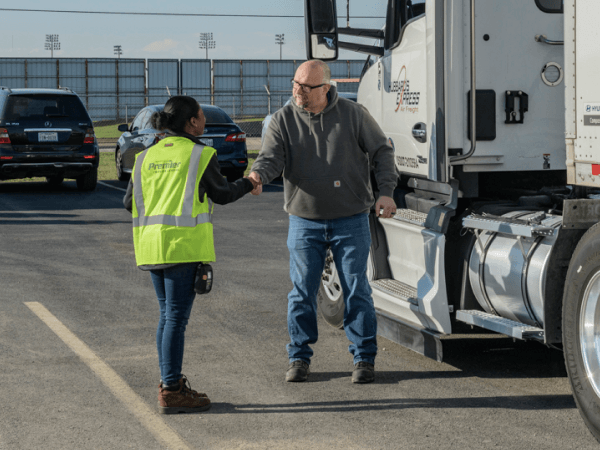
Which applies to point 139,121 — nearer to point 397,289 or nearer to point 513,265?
point 397,289

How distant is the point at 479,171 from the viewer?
6.11 metres

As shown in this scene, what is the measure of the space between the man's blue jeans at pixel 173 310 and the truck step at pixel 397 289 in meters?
1.70

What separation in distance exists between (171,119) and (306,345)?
1.67 m

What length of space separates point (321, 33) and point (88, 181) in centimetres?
1292

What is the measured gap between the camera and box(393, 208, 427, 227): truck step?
20.4 feet

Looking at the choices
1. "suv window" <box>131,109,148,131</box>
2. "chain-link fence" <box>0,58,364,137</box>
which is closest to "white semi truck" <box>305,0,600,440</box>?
"suv window" <box>131,109,148,131</box>

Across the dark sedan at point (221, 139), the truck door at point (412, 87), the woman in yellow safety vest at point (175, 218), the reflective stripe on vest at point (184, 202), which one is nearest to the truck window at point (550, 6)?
the truck door at point (412, 87)

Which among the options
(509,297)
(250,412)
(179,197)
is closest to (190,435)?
(250,412)

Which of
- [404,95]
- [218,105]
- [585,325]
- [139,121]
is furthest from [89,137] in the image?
[218,105]

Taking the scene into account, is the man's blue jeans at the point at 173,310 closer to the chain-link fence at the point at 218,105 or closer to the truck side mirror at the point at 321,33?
the truck side mirror at the point at 321,33

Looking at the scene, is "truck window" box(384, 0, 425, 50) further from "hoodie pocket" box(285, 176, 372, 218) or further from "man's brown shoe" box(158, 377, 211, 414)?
"man's brown shoe" box(158, 377, 211, 414)

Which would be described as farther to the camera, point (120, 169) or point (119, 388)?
point (120, 169)

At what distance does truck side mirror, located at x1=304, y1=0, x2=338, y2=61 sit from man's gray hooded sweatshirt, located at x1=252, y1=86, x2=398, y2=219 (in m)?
0.89

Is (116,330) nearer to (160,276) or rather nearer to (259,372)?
(259,372)
